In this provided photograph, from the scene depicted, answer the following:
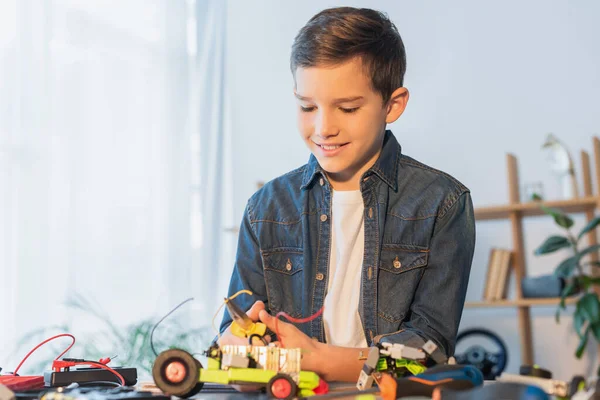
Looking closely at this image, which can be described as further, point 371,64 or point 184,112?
point 184,112

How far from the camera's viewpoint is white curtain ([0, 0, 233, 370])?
9.27 ft

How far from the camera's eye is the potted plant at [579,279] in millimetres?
2986

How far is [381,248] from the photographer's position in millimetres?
1273

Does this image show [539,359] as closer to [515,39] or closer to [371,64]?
[515,39]

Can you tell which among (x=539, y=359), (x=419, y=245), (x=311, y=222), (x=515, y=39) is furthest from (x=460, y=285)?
(x=515, y=39)

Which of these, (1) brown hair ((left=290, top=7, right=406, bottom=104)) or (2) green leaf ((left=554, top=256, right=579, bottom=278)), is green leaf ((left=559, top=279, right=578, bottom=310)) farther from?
(1) brown hair ((left=290, top=7, right=406, bottom=104))

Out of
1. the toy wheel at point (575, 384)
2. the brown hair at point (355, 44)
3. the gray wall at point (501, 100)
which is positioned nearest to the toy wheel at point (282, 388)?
the toy wheel at point (575, 384)

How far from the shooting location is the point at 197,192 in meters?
4.02

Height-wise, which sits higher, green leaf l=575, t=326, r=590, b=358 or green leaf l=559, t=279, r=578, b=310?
green leaf l=559, t=279, r=578, b=310

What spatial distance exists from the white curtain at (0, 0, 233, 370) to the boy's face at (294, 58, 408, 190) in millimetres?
1948

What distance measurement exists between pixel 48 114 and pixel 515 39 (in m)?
2.42

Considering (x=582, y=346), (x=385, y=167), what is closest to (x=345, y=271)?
(x=385, y=167)

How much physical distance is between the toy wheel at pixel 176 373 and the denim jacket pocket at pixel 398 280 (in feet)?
1.82

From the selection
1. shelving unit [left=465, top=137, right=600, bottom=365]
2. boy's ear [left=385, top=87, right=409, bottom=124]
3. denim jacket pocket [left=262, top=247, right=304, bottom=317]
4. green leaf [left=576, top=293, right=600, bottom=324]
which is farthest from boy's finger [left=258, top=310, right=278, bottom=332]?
shelving unit [left=465, top=137, right=600, bottom=365]
